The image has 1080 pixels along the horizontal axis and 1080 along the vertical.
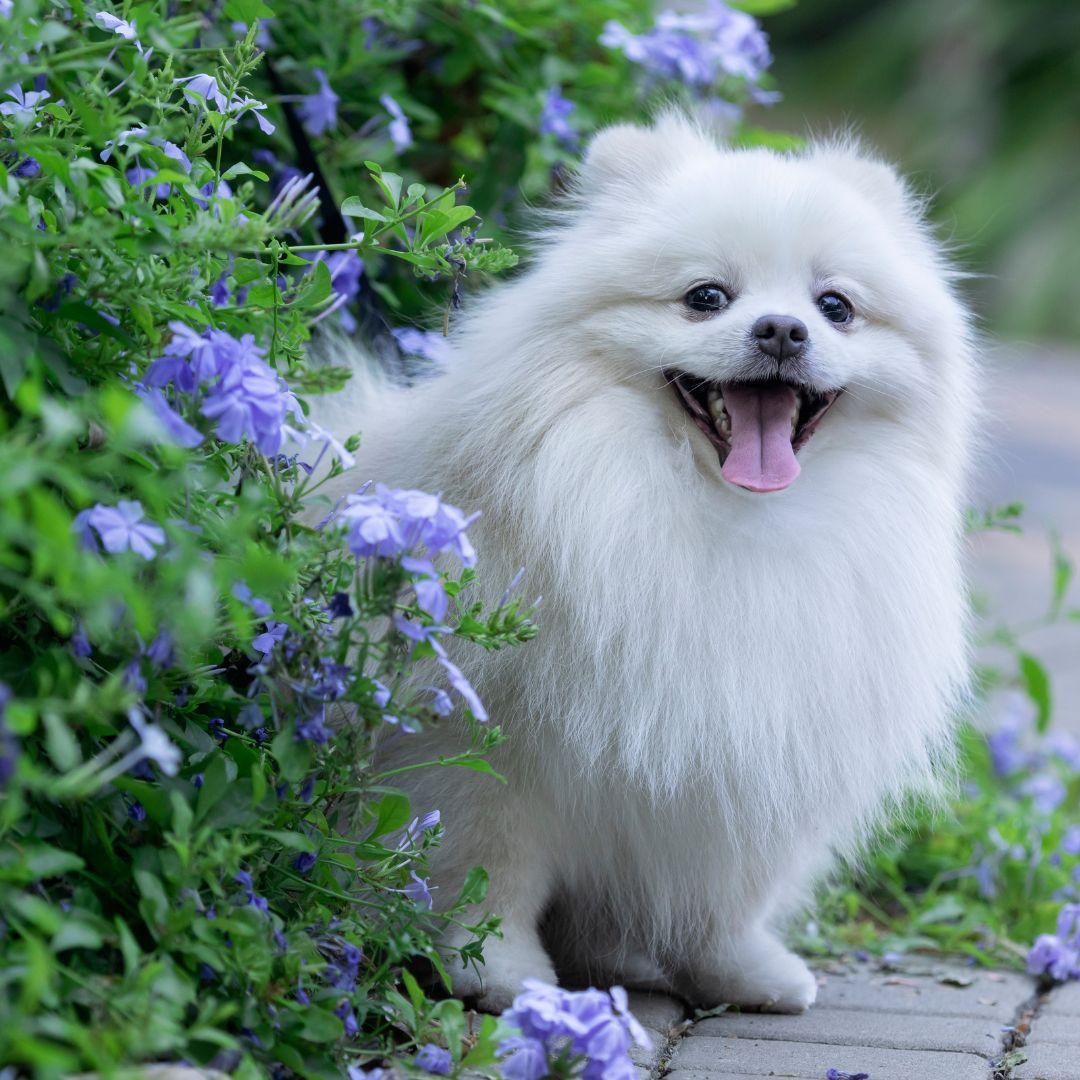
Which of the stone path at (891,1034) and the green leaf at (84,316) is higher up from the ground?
the green leaf at (84,316)

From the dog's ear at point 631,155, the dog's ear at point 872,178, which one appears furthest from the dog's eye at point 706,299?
the dog's ear at point 872,178

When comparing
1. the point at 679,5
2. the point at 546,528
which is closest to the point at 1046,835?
the point at 546,528

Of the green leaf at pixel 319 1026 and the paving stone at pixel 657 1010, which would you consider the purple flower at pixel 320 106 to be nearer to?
the paving stone at pixel 657 1010

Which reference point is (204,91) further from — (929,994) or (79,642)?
(929,994)

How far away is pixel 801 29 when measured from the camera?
64.0 feet

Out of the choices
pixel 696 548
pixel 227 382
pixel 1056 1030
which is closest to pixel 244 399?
pixel 227 382

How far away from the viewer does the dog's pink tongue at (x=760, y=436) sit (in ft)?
8.01

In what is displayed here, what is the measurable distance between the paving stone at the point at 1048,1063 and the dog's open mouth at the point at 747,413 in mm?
1026

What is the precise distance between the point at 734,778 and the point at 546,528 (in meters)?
0.50

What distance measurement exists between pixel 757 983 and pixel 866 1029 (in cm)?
21

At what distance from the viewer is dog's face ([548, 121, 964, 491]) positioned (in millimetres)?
2449

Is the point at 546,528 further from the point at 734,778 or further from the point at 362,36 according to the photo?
the point at 362,36

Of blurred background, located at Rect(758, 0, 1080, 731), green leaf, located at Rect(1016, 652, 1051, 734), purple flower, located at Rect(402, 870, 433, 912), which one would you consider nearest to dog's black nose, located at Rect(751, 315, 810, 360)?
purple flower, located at Rect(402, 870, 433, 912)

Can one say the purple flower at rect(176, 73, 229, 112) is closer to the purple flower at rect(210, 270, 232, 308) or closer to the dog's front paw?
the purple flower at rect(210, 270, 232, 308)
